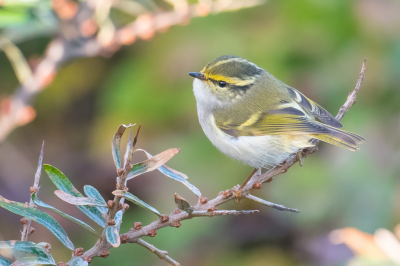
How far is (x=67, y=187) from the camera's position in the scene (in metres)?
0.92

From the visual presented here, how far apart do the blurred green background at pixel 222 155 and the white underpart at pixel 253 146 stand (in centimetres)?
72

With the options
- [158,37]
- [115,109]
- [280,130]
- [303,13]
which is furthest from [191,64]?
[280,130]

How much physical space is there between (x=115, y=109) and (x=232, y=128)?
1214 mm

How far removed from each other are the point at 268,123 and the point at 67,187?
123 cm

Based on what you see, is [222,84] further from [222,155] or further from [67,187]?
[67,187]

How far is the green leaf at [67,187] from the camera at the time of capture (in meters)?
0.89

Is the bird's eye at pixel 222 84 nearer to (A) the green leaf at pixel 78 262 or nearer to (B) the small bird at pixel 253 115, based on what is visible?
(B) the small bird at pixel 253 115

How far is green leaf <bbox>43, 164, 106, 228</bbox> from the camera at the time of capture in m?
0.89

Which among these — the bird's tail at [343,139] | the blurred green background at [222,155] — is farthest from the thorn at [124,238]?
the blurred green background at [222,155]

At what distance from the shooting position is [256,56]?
282cm

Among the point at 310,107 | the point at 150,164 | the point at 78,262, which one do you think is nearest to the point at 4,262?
the point at 78,262

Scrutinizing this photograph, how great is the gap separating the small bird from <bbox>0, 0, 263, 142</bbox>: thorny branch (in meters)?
0.29

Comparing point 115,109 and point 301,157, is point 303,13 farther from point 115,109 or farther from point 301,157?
point 301,157

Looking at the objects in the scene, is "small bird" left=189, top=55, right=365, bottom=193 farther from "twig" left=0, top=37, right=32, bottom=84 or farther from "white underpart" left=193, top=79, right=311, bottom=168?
"twig" left=0, top=37, right=32, bottom=84
